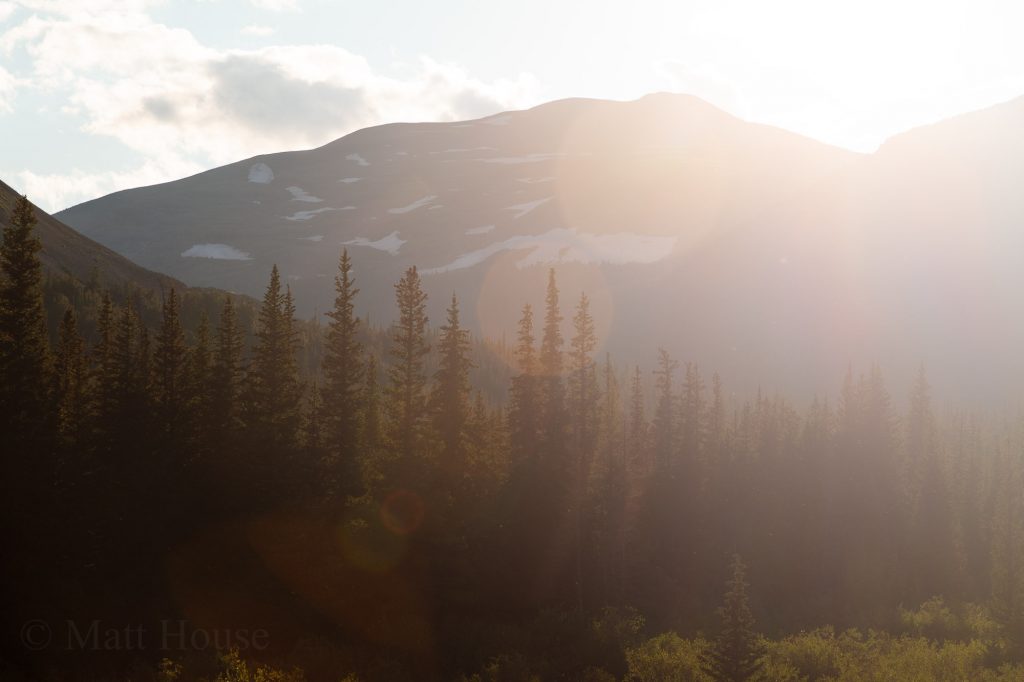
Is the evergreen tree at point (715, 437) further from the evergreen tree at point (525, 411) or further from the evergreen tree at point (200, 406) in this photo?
the evergreen tree at point (200, 406)

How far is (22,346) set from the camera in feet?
106

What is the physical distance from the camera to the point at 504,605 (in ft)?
142

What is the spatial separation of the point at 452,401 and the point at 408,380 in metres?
3.06

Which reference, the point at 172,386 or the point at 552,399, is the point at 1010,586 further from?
the point at 172,386

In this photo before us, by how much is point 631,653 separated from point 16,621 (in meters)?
23.9

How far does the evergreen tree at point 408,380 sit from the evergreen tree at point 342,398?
2007 mm

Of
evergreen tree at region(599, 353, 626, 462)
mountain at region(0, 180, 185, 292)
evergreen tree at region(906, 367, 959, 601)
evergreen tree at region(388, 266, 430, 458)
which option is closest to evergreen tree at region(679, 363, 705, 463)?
evergreen tree at region(599, 353, 626, 462)

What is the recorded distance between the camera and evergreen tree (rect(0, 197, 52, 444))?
3183cm

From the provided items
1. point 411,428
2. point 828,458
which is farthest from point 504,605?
point 828,458

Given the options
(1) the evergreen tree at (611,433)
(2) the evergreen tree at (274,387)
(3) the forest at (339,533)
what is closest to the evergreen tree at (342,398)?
(3) the forest at (339,533)

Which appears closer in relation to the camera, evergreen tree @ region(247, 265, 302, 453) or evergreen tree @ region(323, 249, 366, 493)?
evergreen tree @ region(247, 265, 302, 453)

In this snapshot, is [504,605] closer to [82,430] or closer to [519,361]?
[519,361]

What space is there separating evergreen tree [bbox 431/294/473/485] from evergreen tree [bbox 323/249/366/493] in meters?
4.74

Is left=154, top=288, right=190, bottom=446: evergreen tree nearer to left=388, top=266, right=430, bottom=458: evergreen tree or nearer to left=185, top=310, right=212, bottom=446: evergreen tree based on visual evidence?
left=185, top=310, right=212, bottom=446: evergreen tree
